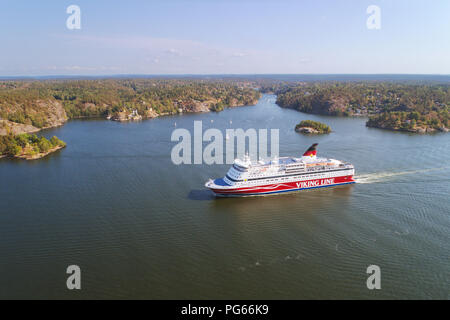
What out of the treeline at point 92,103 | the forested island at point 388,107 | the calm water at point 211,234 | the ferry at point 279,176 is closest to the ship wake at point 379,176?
the calm water at point 211,234

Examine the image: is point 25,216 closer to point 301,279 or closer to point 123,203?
point 123,203

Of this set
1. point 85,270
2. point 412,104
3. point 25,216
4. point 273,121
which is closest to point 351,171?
point 85,270

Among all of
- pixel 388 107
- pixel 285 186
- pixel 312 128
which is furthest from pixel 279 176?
pixel 388 107

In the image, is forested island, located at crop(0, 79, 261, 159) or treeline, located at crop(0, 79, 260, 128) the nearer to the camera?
forested island, located at crop(0, 79, 261, 159)

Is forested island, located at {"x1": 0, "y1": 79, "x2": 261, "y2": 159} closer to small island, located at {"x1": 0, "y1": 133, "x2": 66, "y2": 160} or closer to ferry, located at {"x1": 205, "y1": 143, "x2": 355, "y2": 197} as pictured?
small island, located at {"x1": 0, "y1": 133, "x2": 66, "y2": 160}

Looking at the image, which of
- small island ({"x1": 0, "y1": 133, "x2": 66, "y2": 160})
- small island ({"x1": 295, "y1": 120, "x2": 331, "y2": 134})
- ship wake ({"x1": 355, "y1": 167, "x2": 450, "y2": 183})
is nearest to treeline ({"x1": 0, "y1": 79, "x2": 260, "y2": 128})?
small island ({"x1": 0, "y1": 133, "x2": 66, "y2": 160})
